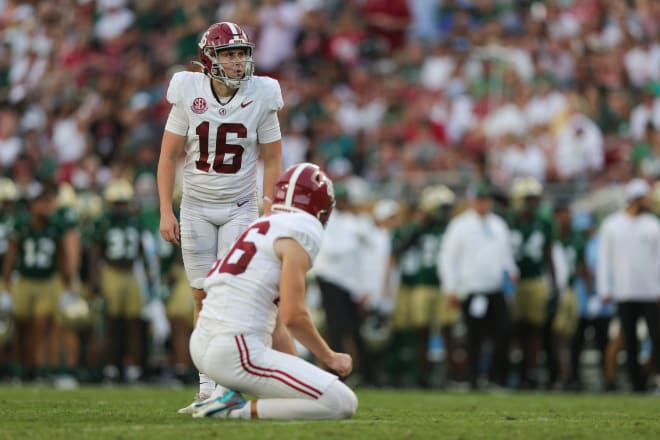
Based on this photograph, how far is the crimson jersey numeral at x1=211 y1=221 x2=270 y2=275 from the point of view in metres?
6.98

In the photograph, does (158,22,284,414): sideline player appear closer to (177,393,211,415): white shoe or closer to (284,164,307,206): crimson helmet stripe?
(177,393,211,415): white shoe

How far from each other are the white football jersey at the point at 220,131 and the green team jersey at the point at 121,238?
682cm

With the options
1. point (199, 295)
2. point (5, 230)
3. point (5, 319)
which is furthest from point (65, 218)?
point (199, 295)

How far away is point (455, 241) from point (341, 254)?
3.91ft

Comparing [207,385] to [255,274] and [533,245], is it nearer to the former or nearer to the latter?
[255,274]

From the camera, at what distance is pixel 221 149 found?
8406 millimetres

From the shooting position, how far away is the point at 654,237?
1410cm

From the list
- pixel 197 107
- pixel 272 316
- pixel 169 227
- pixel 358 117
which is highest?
pixel 358 117

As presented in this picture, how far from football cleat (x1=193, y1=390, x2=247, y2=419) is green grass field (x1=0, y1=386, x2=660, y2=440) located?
0.31ft

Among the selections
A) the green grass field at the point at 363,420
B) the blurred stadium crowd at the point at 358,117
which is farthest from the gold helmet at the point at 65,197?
the green grass field at the point at 363,420

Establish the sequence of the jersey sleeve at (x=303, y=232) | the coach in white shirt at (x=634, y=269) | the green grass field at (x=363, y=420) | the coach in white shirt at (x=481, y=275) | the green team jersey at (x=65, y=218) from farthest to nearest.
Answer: the green team jersey at (x=65, y=218) < the coach in white shirt at (x=481, y=275) < the coach in white shirt at (x=634, y=269) < the jersey sleeve at (x=303, y=232) < the green grass field at (x=363, y=420)

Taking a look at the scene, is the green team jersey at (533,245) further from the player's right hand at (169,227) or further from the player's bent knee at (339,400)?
the player's bent knee at (339,400)

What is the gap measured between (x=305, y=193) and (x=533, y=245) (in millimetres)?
8284

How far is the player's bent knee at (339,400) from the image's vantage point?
23.2 feet
